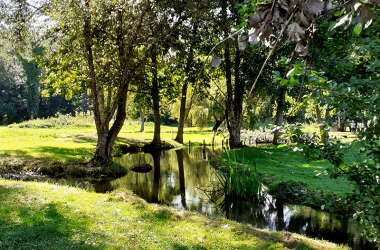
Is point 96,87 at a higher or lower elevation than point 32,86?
lower

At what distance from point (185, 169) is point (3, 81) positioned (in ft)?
170

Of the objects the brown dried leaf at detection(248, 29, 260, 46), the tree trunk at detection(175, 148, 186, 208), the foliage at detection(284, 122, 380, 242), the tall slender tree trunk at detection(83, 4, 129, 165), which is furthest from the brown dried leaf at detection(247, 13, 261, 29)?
the tall slender tree trunk at detection(83, 4, 129, 165)

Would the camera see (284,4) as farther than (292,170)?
No

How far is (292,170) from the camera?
1115 cm

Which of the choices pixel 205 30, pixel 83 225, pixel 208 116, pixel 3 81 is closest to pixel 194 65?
pixel 205 30

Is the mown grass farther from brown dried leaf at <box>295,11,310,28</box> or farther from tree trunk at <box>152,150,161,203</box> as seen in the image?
brown dried leaf at <box>295,11,310,28</box>

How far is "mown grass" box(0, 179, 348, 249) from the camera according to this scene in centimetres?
434

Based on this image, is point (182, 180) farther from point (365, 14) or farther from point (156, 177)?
point (365, 14)

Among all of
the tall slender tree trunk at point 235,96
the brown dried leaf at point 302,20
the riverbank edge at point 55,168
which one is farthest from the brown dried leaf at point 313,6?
the tall slender tree trunk at point 235,96

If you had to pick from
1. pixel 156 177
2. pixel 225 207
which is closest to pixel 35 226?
pixel 225 207

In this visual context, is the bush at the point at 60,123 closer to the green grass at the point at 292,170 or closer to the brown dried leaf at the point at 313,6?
the green grass at the point at 292,170

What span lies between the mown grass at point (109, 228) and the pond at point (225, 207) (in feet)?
4.01

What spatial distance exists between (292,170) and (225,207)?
451 cm

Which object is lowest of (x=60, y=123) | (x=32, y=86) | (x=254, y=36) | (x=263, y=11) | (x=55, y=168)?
(x=55, y=168)
